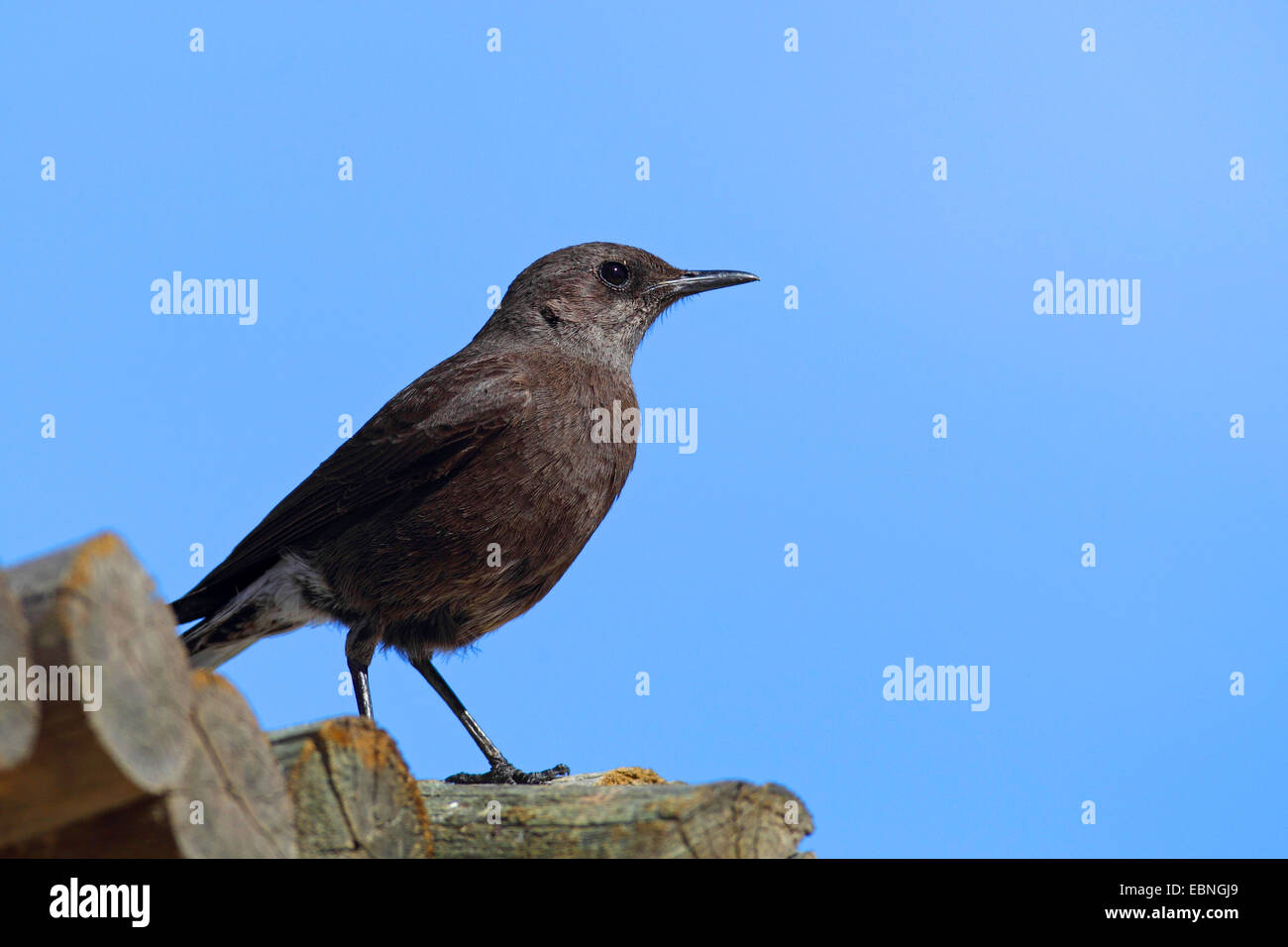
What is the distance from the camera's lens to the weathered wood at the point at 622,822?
3635 mm

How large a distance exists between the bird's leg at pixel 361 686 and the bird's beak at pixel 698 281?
2914 mm

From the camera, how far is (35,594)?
246 cm

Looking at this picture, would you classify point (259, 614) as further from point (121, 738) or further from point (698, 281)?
point (121, 738)

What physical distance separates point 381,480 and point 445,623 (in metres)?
0.84

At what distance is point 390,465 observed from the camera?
6320 mm

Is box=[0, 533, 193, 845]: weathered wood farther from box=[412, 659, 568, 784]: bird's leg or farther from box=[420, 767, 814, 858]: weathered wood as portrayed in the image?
box=[412, 659, 568, 784]: bird's leg

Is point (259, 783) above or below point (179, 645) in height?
below

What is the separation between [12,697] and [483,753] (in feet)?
13.8

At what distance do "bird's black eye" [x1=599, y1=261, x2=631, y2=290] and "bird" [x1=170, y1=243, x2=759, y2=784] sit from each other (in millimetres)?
644

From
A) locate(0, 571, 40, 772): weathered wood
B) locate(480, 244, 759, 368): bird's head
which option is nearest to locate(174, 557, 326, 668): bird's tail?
locate(480, 244, 759, 368): bird's head

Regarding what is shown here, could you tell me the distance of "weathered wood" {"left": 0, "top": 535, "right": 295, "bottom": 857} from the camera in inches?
96.8

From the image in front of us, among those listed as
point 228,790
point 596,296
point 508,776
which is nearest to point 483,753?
point 508,776
